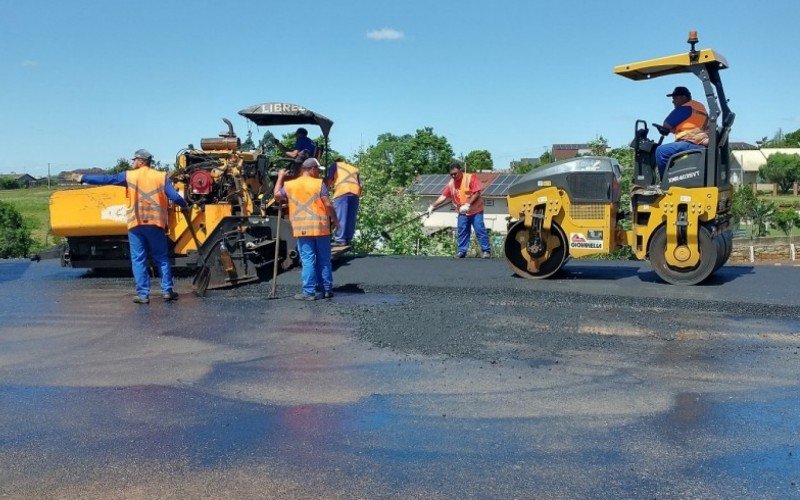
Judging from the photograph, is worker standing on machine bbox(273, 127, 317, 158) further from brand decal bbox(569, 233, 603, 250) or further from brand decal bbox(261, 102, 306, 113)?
brand decal bbox(569, 233, 603, 250)

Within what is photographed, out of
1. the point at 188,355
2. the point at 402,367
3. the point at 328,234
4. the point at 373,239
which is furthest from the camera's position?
the point at 373,239

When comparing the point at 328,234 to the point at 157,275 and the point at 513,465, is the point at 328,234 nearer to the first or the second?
the point at 157,275

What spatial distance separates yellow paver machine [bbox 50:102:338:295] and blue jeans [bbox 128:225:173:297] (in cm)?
75

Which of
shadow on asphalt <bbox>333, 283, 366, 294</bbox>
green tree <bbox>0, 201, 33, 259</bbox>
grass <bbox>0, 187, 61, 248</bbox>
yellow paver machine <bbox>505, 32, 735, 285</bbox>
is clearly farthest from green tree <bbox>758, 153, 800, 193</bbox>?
shadow on asphalt <bbox>333, 283, 366, 294</bbox>

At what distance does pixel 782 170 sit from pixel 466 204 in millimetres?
64634

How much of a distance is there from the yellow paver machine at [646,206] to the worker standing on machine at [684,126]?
0.11 metres

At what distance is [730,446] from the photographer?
393cm

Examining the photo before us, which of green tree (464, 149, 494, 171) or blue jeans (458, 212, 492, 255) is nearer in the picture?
blue jeans (458, 212, 492, 255)

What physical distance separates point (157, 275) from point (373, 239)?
481 centimetres

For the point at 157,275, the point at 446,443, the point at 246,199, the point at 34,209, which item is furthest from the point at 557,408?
the point at 34,209

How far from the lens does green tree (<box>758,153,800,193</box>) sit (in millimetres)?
66625

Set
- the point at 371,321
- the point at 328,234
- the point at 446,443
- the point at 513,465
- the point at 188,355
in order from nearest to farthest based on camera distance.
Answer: the point at 513,465 → the point at 446,443 → the point at 188,355 → the point at 371,321 → the point at 328,234

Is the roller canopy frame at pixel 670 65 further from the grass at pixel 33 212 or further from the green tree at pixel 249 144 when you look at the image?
the grass at pixel 33 212

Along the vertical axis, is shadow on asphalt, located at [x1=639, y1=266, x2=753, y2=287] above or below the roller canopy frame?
below
